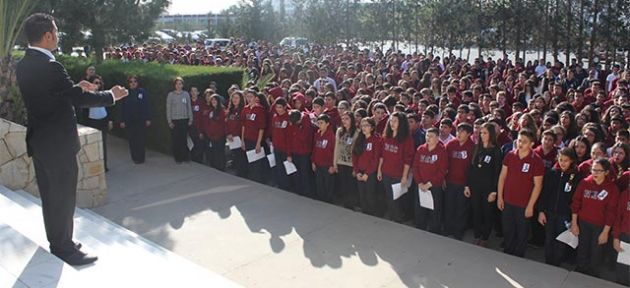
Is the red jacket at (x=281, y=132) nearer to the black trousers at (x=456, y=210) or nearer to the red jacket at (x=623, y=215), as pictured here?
the black trousers at (x=456, y=210)

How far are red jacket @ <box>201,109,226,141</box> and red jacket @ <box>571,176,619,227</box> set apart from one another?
583 centimetres

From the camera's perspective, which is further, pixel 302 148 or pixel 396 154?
pixel 302 148

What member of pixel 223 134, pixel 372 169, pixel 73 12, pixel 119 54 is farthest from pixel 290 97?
pixel 119 54

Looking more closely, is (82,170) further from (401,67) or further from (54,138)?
(401,67)

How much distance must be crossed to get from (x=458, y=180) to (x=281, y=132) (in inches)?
114

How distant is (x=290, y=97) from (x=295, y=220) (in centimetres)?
355

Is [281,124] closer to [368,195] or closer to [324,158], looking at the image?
[324,158]

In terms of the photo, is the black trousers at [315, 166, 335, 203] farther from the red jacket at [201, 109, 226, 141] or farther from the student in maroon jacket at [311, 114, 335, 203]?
the red jacket at [201, 109, 226, 141]

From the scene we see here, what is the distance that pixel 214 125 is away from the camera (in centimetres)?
951

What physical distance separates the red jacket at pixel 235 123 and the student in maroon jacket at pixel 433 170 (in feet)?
11.5

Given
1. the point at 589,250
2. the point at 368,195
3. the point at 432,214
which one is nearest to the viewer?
the point at 589,250

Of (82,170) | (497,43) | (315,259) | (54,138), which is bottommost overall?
(315,259)

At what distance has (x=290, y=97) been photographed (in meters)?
10.1

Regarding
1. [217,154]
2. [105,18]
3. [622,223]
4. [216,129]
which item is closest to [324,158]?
[216,129]
